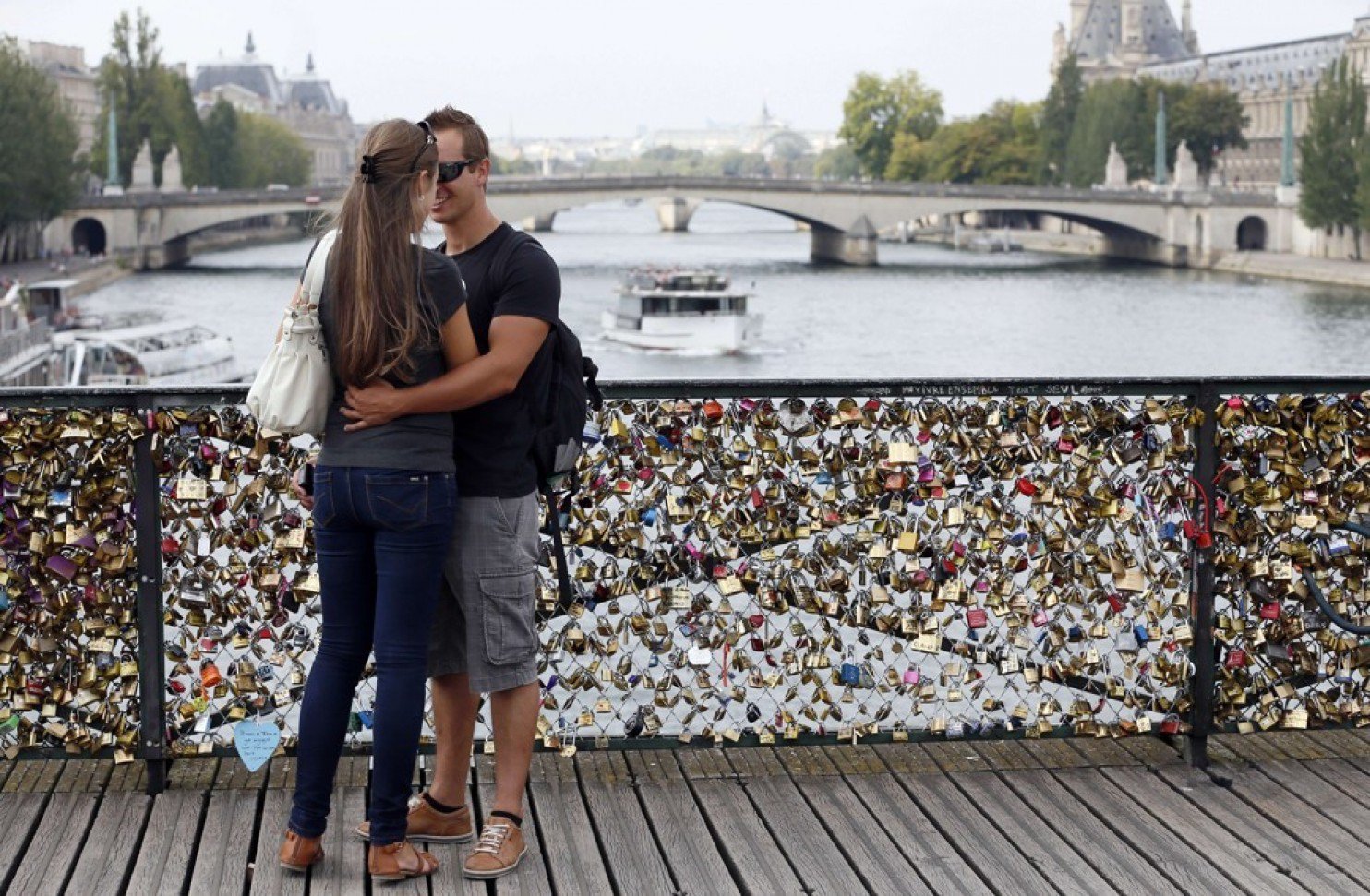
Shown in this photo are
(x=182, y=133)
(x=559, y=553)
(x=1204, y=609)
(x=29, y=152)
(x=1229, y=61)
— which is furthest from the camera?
(x=1229, y=61)

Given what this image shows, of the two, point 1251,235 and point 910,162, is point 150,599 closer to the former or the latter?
point 1251,235

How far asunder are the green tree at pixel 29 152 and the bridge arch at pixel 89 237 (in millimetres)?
5818

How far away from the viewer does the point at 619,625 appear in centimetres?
A: 412

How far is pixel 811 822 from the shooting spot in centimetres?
389

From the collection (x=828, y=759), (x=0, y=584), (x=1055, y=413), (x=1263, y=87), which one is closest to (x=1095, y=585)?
(x=1055, y=413)

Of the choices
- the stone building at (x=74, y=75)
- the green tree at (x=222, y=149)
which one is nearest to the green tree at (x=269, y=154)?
the green tree at (x=222, y=149)

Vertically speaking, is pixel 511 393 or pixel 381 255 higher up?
pixel 381 255

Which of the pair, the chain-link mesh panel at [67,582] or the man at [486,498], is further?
the chain-link mesh panel at [67,582]

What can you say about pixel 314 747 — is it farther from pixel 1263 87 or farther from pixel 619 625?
pixel 1263 87

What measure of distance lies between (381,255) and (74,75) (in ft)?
303

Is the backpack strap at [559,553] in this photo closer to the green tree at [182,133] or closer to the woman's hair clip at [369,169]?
the woman's hair clip at [369,169]

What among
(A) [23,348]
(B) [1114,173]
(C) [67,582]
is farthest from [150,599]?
(B) [1114,173]

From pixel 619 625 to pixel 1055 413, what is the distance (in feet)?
2.89

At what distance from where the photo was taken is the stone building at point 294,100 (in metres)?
112
